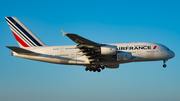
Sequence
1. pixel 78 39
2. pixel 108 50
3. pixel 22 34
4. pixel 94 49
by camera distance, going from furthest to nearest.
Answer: pixel 22 34
pixel 94 49
pixel 108 50
pixel 78 39

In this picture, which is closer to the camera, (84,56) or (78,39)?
(78,39)

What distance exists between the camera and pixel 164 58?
40906mm

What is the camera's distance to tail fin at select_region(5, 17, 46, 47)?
4275 centimetres

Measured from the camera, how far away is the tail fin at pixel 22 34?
42.8 m

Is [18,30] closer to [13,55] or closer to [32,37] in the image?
[32,37]

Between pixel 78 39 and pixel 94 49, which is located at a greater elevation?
pixel 78 39

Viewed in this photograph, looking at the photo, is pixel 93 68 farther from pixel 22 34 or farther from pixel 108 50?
pixel 22 34

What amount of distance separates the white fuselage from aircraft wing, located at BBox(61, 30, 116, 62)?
1.26 metres

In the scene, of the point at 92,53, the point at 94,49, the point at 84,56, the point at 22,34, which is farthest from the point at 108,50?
the point at 22,34

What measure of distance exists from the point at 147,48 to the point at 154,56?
1.84 m

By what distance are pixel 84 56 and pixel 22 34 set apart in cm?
1269

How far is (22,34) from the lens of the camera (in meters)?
43.4

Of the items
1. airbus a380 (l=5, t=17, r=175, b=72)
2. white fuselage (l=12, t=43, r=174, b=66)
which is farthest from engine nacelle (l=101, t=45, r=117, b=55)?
white fuselage (l=12, t=43, r=174, b=66)

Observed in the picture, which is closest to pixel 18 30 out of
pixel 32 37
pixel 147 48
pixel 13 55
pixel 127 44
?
pixel 32 37
